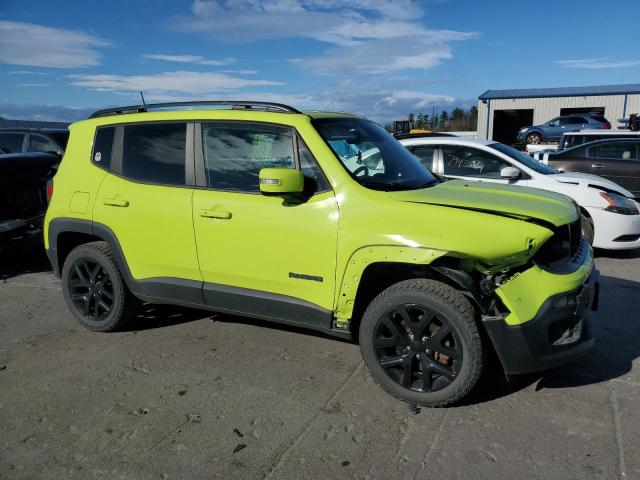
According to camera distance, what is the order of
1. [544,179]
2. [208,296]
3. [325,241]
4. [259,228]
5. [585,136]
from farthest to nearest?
[585,136], [544,179], [208,296], [259,228], [325,241]

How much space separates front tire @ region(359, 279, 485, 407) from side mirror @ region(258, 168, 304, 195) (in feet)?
2.87

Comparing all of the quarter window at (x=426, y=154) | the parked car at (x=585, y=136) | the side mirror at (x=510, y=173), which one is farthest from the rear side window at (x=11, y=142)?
the parked car at (x=585, y=136)

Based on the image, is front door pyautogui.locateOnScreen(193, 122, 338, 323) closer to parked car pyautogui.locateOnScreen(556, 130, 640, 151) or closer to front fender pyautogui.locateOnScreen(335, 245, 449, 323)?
front fender pyautogui.locateOnScreen(335, 245, 449, 323)

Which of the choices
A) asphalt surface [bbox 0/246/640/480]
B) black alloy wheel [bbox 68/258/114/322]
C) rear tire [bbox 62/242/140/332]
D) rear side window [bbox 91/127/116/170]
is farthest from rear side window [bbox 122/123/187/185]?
asphalt surface [bbox 0/246/640/480]

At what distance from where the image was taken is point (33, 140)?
9164 millimetres

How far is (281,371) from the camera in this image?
3.81 meters

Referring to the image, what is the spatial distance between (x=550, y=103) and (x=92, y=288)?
134ft

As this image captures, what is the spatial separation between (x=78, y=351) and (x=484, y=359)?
309 cm

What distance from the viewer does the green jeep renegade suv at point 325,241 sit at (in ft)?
10.0

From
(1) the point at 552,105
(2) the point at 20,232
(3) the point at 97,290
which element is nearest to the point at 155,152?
(3) the point at 97,290

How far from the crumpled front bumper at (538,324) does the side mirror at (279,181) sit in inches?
53.7

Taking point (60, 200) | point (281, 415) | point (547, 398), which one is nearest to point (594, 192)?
point (547, 398)

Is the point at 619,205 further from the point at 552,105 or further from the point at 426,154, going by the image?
the point at 552,105

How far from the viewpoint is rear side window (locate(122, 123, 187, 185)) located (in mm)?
4047
